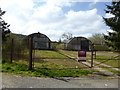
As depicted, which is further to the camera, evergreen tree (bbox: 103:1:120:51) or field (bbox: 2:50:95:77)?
evergreen tree (bbox: 103:1:120:51)

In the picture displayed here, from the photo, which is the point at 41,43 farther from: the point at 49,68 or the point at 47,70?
the point at 47,70

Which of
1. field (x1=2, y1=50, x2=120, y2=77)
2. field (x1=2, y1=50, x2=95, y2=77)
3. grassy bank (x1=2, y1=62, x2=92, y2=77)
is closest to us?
grassy bank (x1=2, y1=62, x2=92, y2=77)

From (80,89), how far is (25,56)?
22.5 feet

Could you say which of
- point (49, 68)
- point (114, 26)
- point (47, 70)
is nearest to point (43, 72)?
point (47, 70)

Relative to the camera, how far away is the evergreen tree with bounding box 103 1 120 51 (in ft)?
44.9

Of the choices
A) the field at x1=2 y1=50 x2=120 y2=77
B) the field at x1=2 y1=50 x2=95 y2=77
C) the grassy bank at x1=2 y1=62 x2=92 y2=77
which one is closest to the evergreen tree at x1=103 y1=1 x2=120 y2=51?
the field at x1=2 y1=50 x2=120 y2=77

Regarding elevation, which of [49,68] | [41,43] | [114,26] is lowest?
[49,68]

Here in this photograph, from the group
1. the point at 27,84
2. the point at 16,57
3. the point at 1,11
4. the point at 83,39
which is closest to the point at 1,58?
the point at 16,57

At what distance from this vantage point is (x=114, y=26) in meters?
13.9

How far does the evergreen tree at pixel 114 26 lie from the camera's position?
13680mm

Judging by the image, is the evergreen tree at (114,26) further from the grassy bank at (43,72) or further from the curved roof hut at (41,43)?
the grassy bank at (43,72)

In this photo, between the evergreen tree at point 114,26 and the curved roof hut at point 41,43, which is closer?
the curved roof hut at point 41,43

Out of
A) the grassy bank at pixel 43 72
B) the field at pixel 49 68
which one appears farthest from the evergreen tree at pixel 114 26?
the grassy bank at pixel 43 72

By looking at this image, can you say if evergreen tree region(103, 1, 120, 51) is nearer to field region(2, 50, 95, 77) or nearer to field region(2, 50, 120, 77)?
field region(2, 50, 120, 77)
